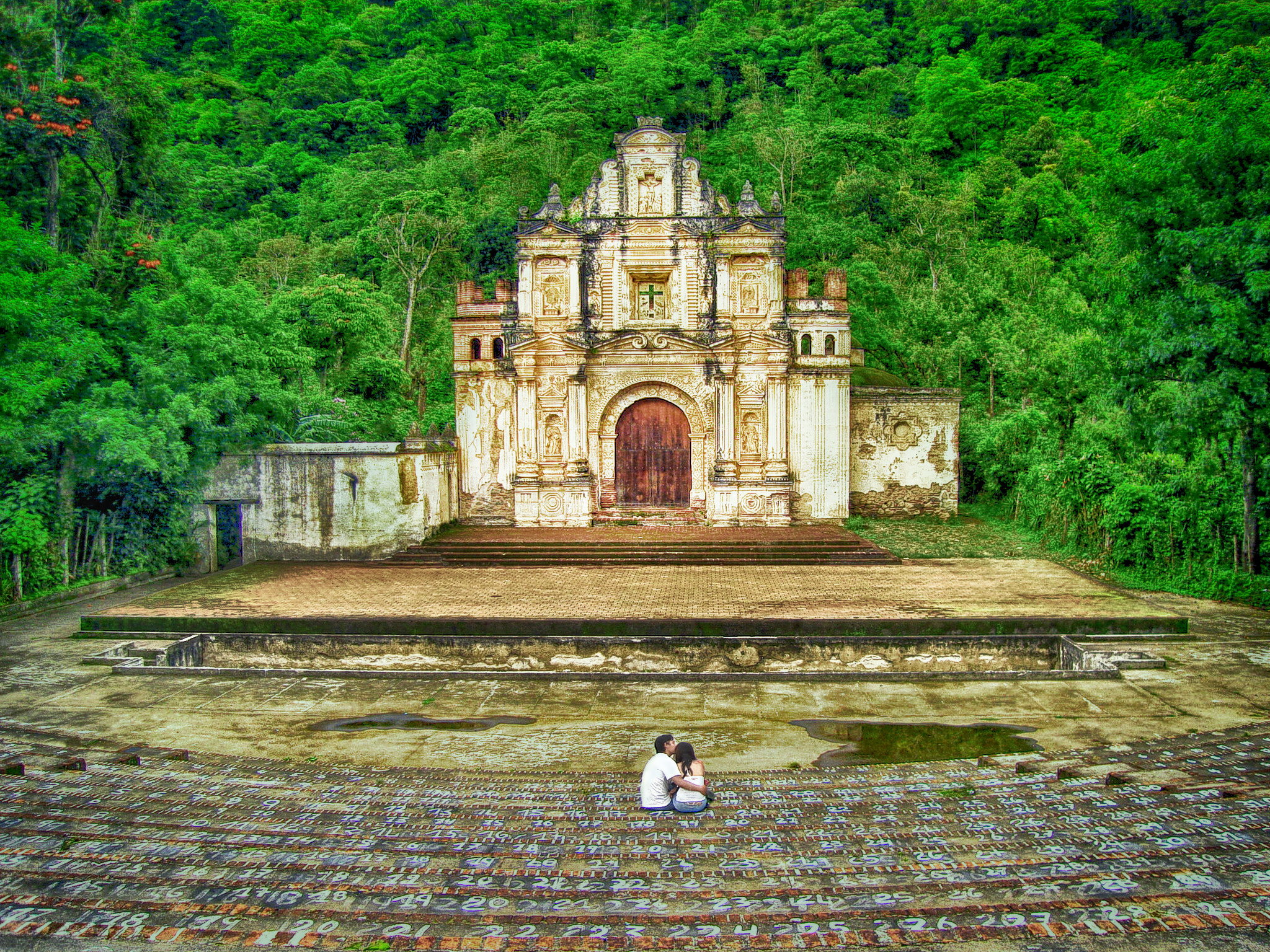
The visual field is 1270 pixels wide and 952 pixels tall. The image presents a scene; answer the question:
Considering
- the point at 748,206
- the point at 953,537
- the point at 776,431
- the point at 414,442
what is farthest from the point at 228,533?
the point at 953,537

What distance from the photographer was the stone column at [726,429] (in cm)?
2181

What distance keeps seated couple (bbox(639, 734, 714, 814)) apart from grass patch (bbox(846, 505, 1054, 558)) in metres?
12.6

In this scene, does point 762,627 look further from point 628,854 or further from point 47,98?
point 47,98

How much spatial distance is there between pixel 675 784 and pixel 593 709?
3.35 metres

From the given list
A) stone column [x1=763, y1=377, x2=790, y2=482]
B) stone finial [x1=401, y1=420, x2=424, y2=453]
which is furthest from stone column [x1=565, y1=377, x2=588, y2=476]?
stone column [x1=763, y1=377, x2=790, y2=482]

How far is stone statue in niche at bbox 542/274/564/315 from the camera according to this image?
22.1 m

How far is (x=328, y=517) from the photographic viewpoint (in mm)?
19203

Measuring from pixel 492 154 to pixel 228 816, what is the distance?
40205mm

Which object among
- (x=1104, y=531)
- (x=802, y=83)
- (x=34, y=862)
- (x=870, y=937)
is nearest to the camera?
(x=870, y=937)

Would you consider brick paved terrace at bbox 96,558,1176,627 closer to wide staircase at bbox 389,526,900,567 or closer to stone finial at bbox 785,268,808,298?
wide staircase at bbox 389,526,900,567

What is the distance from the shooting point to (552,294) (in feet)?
72.7

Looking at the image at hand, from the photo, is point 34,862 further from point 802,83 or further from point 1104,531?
point 802,83

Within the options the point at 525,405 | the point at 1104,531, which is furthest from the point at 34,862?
the point at 1104,531

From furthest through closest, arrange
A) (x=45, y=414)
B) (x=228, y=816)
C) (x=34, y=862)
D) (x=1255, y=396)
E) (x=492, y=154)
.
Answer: (x=492, y=154) → (x=45, y=414) → (x=1255, y=396) → (x=228, y=816) → (x=34, y=862)
